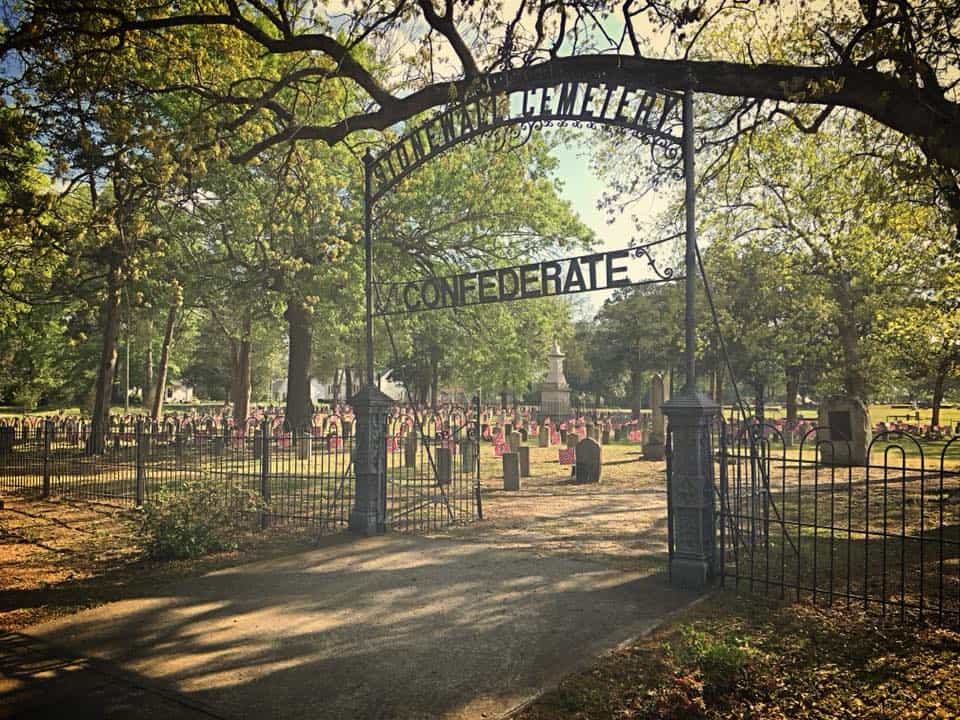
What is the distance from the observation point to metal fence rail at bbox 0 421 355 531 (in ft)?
36.1

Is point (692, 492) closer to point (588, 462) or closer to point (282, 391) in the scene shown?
point (588, 462)

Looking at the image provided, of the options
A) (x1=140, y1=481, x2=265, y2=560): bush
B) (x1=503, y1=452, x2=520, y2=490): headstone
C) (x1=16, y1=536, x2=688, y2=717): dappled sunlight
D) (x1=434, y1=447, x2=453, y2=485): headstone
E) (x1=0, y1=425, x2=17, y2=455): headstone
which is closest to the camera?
(x1=16, y1=536, x2=688, y2=717): dappled sunlight

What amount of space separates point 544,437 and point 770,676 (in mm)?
21946

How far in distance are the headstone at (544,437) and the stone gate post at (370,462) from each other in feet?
55.2

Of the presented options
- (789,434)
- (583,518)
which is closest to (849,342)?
(789,434)

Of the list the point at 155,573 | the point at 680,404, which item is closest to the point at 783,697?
the point at 680,404

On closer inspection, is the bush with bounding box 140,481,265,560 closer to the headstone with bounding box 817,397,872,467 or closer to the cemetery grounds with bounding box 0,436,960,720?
the cemetery grounds with bounding box 0,436,960,720

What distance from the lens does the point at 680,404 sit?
6.91m

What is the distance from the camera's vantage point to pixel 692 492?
6.86 meters

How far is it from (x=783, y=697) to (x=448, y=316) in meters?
21.6

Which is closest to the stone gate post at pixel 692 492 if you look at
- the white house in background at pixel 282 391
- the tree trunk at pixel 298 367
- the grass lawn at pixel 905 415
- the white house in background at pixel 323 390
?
the tree trunk at pixel 298 367

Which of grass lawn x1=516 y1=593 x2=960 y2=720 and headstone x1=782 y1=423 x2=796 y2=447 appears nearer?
grass lawn x1=516 y1=593 x2=960 y2=720

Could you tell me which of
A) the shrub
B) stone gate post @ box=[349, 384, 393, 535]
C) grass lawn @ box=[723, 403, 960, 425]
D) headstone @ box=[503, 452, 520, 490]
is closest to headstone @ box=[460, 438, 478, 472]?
headstone @ box=[503, 452, 520, 490]

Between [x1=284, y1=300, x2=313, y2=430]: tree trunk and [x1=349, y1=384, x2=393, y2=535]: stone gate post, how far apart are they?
14832 mm
